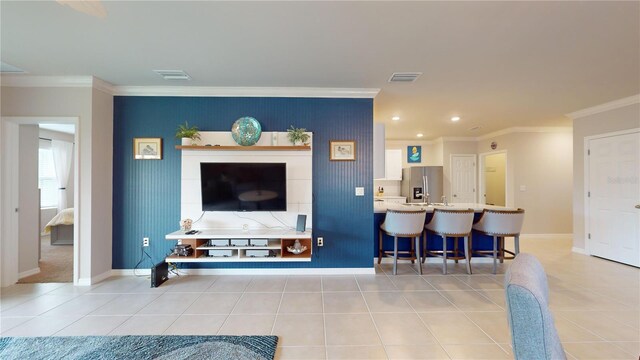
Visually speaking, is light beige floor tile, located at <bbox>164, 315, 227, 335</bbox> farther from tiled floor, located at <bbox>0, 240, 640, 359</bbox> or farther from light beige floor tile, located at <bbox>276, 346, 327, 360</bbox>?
light beige floor tile, located at <bbox>276, 346, 327, 360</bbox>

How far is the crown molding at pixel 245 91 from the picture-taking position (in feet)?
11.4

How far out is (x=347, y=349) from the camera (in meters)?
1.98

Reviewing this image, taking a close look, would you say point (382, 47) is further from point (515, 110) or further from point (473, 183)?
point (473, 183)

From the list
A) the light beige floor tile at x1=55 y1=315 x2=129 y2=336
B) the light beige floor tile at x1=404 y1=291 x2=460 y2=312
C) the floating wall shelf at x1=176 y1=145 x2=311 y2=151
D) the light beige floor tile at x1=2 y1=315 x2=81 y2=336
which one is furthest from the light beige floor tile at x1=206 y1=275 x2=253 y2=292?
the light beige floor tile at x1=404 y1=291 x2=460 y2=312

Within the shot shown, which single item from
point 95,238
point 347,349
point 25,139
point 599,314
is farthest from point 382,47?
point 25,139

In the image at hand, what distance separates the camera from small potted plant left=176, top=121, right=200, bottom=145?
3350 millimetres

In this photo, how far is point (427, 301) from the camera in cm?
276

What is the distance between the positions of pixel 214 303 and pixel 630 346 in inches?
142

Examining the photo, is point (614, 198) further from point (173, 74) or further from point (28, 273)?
point (28, 273)

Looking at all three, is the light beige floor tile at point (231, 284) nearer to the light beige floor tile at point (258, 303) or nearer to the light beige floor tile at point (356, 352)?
the light beige floor tile at point (258, 303)

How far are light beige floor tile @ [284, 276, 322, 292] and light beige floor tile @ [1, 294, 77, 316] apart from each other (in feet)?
7.82

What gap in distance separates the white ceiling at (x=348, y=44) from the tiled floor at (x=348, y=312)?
2.54 meters

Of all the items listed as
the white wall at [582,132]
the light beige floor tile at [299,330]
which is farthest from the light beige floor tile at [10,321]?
the white wall at [582,132]

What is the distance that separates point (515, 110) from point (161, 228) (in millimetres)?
5992
